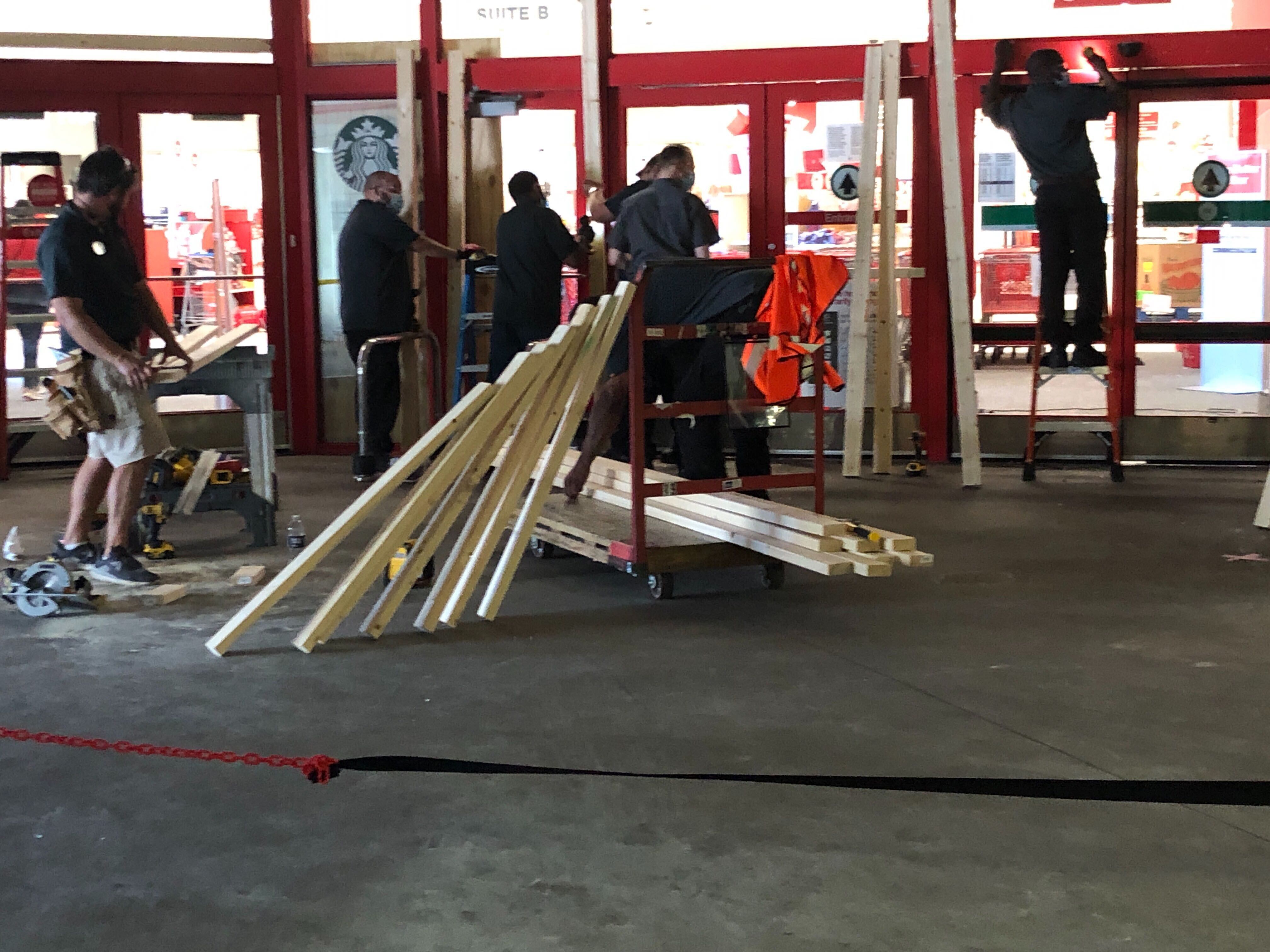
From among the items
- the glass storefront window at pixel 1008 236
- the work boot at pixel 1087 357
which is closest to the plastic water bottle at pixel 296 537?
the glass storefront window at pixel 1008 236

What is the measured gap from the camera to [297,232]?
1049cm

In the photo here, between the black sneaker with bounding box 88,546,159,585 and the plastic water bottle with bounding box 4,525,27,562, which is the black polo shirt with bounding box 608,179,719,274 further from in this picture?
the plastic water bottle with bounding box 4,525,27,562

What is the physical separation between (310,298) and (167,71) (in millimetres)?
1785

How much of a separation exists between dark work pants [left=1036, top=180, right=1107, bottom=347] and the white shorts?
5.54 meters

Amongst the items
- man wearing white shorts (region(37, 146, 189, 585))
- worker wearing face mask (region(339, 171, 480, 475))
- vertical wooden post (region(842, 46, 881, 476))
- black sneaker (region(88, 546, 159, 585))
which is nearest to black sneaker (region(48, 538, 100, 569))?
man wearing white shorts (region(37, 146, 189, 585))

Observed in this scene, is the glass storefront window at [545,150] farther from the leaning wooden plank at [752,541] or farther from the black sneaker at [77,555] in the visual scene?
the black sneaker at [77,555]

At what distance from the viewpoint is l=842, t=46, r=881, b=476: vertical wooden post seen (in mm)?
9289

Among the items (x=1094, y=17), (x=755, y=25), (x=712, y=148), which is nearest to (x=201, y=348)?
(x=712, y=148)

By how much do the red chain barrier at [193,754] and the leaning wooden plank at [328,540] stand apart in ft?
3.38

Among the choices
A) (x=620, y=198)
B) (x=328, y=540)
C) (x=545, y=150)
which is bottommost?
(x=328, y=540)

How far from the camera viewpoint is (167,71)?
33.3ft

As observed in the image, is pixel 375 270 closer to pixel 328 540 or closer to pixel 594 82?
pixel 594 82

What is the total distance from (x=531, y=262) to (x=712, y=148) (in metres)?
1.67

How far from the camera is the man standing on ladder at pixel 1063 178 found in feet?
30.0
